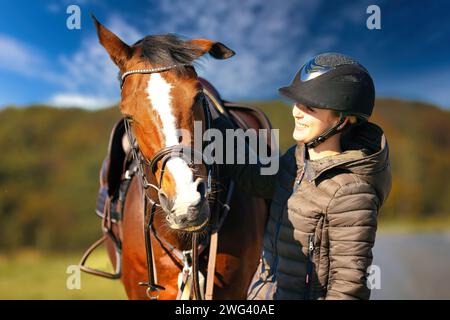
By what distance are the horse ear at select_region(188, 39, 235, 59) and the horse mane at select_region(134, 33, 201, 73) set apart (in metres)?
0.05

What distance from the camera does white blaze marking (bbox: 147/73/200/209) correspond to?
73.5 inches

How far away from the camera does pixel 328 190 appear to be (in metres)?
1.99

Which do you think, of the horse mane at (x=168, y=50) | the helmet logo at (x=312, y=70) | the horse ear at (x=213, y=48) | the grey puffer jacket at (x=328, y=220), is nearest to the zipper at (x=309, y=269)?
the grey puffer jacket at (x=328, y=220)

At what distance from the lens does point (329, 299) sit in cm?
196

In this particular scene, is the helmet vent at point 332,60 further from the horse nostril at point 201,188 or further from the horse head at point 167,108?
the horse nostril at point 201,188

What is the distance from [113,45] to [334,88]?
1.16 meters

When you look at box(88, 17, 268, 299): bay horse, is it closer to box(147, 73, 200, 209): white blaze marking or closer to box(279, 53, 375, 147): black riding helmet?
box(147, 73, 200, 209): white blaze marking

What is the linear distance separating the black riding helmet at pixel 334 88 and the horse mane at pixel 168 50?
52 cm

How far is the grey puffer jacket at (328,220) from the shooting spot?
1.92m

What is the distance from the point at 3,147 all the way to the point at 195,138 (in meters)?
29.6

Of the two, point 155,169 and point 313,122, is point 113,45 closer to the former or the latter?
point 155,169

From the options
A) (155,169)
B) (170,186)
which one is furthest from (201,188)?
(155,169)
